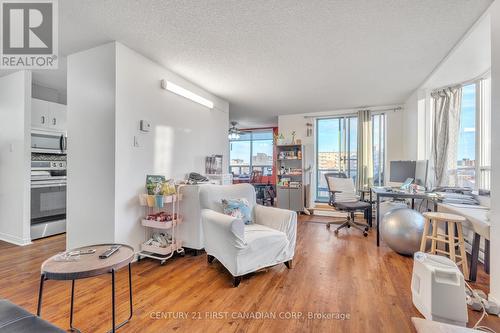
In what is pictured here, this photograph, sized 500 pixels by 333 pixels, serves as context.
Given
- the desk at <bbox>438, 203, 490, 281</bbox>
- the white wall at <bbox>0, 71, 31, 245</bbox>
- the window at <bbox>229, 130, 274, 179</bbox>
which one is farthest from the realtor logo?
the window at <bbox>229, 130, 274, 179</bbox>

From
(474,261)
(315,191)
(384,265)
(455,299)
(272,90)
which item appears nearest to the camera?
(455,299)

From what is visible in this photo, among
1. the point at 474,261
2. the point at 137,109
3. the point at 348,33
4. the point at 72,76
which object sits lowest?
the point at 474,261

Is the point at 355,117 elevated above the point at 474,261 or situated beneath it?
elevated above

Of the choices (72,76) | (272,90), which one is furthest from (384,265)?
(72,76)

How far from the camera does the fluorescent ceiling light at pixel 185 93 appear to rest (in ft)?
10.1

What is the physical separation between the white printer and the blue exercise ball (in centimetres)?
115

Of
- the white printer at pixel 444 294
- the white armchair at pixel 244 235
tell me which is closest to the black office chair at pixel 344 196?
the white armchair at pixel 244 235

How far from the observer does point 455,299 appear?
60.9 inches

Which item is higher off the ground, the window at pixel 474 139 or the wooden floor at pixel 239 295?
the window at pixel 474 139

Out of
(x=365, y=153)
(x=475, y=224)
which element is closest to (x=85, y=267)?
(x=475, y=224)

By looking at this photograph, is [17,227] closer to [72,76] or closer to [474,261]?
[72,76]

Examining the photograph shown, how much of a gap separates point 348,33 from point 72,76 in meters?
3.21

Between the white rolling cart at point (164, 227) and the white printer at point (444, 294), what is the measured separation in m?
2.43

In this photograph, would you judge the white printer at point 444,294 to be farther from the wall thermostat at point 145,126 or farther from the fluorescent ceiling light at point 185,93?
the fluorescent ceiling light at point 185,93
